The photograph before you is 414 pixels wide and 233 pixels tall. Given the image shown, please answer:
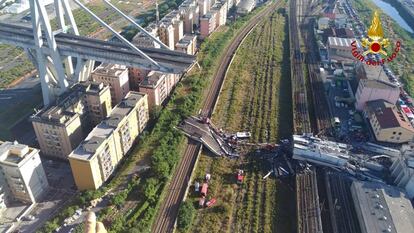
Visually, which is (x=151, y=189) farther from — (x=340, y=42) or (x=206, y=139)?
(x=340, y=42)

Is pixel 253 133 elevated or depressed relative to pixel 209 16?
depressed

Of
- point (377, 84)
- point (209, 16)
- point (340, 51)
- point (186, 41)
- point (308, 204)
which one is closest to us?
point (308, 204)

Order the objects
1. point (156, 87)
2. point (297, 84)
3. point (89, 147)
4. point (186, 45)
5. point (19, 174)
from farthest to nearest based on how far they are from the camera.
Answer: point (186, 45) < point (297, 84) < point (156, 87) < point (89, 147) < point (19, 174)

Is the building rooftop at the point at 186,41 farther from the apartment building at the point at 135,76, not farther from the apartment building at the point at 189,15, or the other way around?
the apartment building at the point at 189,15

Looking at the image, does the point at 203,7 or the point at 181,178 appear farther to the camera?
the point at 203,7

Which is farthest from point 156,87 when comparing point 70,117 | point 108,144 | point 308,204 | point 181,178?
point 308,204

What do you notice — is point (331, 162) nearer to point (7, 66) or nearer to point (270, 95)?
point (270, 95)

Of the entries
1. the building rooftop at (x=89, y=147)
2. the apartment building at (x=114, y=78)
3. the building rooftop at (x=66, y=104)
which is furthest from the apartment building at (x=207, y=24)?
the building rooftop at (x=89, y=147)
